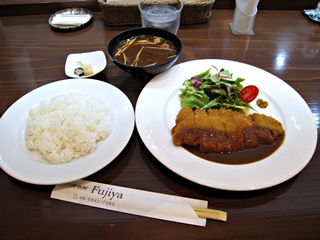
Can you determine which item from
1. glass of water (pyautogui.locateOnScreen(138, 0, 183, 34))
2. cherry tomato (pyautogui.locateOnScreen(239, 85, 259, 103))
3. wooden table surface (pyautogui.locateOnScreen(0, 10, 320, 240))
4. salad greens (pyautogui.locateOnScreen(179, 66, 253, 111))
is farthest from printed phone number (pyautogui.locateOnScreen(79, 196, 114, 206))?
glass of water (pyautogui.locateOnScreen(138, 0, 183, 34))

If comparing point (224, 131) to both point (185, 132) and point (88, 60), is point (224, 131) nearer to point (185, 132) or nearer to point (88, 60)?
point (185, 132)

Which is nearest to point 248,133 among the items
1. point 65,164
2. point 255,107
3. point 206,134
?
point 206,134

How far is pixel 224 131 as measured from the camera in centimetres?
147

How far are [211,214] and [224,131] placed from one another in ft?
1.62

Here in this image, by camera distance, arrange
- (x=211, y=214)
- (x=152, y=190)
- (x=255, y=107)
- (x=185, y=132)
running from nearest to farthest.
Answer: (x=211, y=214), (x=152, y=190), (x=185, y=132), (x=255, y=107)

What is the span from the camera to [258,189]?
122 cm

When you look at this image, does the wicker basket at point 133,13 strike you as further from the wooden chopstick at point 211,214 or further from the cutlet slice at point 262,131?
the wooden chopstick at point 211,214

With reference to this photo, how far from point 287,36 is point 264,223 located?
200 centimetres

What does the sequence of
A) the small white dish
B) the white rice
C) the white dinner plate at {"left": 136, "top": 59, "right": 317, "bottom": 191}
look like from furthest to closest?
the small white dish, the white rice, the white dinner plate at {"left": 136, "top": 59, "right": 317, "bottom": 191}

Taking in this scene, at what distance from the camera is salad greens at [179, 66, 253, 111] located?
172 cm

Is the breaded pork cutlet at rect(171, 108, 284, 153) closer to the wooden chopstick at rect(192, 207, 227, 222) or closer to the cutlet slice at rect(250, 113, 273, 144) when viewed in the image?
the cutlet slice at rect(250, 113, 273, 144)

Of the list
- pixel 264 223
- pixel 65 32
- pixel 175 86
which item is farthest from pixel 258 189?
pixel 65 32

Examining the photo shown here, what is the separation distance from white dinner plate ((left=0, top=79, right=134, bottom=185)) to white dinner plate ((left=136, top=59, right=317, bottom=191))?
0.13m

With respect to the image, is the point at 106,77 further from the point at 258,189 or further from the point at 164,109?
the point at 258,189
